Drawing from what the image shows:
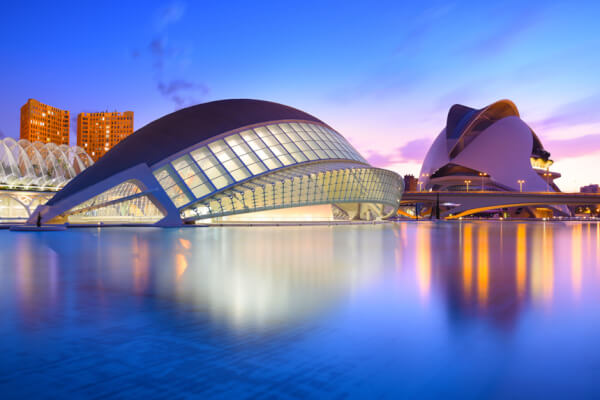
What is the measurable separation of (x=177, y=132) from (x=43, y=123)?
165200 millimetres

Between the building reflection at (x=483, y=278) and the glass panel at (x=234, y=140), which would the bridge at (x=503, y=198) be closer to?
the glass panel at (x=234, y=140)

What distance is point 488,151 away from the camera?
3455 inches

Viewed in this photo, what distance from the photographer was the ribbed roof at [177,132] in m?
33.3

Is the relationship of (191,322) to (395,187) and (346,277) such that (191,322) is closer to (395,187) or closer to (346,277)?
(346,277)

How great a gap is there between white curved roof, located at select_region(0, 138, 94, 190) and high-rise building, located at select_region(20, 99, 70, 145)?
110590mm

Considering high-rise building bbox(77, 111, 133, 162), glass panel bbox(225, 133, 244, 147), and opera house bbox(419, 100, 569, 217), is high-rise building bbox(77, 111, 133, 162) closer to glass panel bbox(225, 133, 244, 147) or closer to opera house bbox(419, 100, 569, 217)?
opera house bbox(419, 100, 569, 217)

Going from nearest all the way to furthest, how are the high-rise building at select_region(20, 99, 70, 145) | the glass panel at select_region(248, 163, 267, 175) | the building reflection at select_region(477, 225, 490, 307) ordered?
the building reflection at select_region(477, 225, 490, 307) < the glass panel at select_region(248, 163, 267, 175) < the high-rise building at select_region(20, 99, 70, 145)

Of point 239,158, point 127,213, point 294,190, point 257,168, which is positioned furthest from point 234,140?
point 127,213

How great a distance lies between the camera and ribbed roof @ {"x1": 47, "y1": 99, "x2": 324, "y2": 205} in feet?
109

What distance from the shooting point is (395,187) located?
46562 mm

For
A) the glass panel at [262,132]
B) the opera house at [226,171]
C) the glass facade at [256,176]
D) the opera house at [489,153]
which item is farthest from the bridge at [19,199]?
the opera house at [489,153]

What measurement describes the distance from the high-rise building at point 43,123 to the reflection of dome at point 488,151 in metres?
150

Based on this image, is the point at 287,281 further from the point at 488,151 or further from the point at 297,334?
the point at 488,151

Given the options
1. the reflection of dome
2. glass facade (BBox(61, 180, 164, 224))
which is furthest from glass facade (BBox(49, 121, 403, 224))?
the reflection of dome
